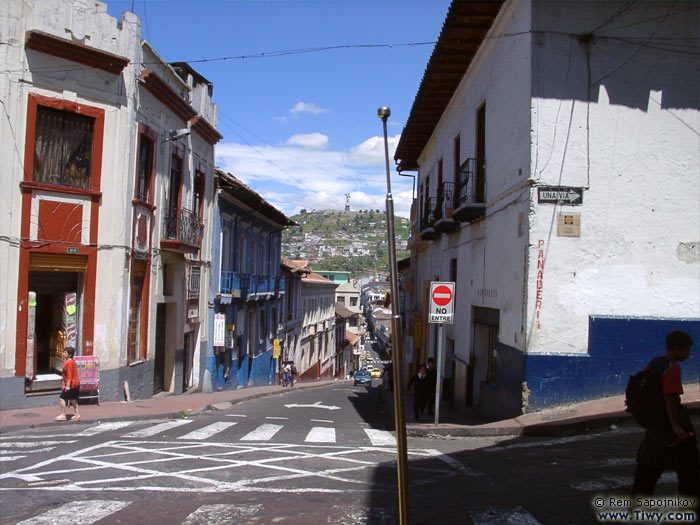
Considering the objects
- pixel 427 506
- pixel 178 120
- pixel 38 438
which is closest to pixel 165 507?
pixel 427 506

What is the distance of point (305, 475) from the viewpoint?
24.3ft

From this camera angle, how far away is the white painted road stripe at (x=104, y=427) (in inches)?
423

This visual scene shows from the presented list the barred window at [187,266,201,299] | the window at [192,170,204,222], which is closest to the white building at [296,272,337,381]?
the barred window at [187,266,201,299]

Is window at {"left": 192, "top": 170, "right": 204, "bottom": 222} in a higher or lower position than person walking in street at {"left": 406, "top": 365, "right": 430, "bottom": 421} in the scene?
higher

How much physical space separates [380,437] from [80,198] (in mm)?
8593

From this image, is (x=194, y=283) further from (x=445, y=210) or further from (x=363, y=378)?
(x=363, y=378)

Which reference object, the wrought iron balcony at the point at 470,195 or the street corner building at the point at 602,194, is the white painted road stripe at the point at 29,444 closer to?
the street corner building at the point at 602,194

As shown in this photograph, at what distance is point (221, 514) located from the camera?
567 centimetres

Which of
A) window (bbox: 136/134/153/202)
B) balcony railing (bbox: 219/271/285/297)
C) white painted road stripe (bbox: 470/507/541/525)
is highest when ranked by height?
window (bbox: 136/134/153/202)

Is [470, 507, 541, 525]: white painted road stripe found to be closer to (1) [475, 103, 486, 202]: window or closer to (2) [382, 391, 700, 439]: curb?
(2) [382, 391, 700, 439]: curb

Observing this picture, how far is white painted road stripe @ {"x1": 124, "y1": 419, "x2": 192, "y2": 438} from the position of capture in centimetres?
1069

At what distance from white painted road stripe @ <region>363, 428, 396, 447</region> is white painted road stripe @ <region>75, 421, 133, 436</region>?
4.67m

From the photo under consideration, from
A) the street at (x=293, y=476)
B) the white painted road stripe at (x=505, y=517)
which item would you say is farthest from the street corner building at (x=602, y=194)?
the white painted road stripe at (x=505, y=517)

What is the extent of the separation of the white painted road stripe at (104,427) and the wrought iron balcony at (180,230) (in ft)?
19.6
